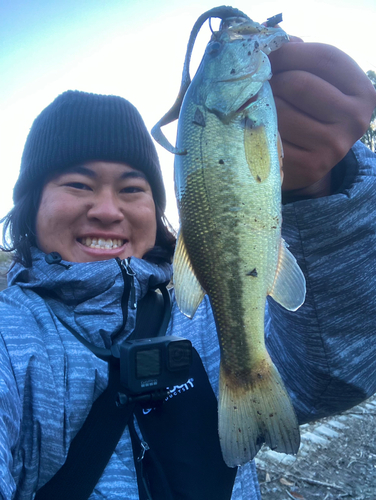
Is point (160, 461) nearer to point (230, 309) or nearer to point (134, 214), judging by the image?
point (230, 309)

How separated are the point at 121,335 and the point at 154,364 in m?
0.48

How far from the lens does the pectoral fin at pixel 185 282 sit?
1327 millimetres

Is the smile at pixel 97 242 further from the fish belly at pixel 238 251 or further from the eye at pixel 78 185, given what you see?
the fish belly at pixel 238 251

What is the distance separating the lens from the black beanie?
85.0 inches

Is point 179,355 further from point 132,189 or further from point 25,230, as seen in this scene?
point 25,230

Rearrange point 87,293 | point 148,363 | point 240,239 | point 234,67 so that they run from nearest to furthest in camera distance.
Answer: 1. point 240,239
2. point 234,67
3. point 148,363
4. point 87,293

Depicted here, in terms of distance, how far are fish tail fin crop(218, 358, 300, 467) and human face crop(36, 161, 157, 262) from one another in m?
1.19

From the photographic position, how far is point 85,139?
2186 mm

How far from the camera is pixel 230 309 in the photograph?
1317mm

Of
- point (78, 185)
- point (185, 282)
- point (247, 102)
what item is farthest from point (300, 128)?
point (78, 185)

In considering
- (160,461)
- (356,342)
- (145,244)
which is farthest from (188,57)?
(160,461)

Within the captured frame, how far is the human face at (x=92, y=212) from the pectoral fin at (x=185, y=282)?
0.83m

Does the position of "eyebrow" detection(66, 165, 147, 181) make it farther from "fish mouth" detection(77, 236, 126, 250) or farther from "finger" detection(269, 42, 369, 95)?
"finger" detection(269, 42, 369, 95)

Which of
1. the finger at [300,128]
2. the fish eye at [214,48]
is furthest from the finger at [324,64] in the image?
the fish eye at [214,48]
